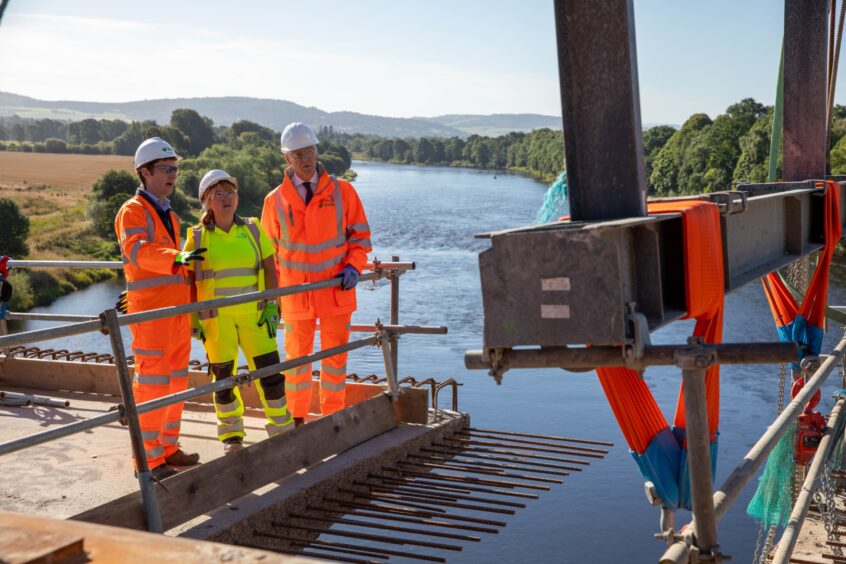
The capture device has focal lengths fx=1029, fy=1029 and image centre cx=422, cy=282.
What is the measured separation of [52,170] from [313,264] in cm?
9944

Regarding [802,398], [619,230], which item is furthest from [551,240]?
[802,398]

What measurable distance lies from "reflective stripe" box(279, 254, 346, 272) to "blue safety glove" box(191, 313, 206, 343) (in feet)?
2.78

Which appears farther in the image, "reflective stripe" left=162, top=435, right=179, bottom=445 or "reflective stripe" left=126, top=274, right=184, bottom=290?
"reflective stripe" left=162, top=435, right=179, bottom=445

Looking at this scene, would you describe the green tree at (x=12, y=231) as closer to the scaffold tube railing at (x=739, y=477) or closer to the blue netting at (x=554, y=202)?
the blue netting at (x=554, y=202)

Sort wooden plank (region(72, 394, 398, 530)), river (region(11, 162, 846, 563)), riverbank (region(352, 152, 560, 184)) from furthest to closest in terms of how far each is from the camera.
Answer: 1. riverbank (region(352, 152, 560, 184))
2. river (region(11, 162, 846, 563))
3. wooden plank (region(72, 394, 398, 530))

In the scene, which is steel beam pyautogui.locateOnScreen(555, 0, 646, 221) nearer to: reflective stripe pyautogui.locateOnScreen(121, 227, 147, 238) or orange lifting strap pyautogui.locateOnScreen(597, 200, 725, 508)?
orange lifting strap pyautogui.locateOnScreen(597, 200, 725, 508)

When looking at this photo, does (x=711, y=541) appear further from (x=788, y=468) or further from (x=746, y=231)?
(x=788, y=468)

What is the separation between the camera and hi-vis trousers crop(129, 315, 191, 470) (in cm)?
572

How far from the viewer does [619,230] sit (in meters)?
3.42

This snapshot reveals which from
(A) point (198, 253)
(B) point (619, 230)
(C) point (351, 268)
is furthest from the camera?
(C) point (351, 268)

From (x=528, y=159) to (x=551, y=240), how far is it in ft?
380

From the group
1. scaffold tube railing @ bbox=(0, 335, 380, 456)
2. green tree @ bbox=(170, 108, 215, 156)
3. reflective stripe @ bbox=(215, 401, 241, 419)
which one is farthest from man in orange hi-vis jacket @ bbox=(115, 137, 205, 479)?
green tree @ bbox=(170, 108, 215, 156)

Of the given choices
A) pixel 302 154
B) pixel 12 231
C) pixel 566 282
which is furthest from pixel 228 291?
pixel 12 231

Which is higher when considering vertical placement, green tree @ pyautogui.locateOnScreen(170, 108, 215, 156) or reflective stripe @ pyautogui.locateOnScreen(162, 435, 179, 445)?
green tree @ pyautogui.locateOnScreen(170, 108, 215, 156)
